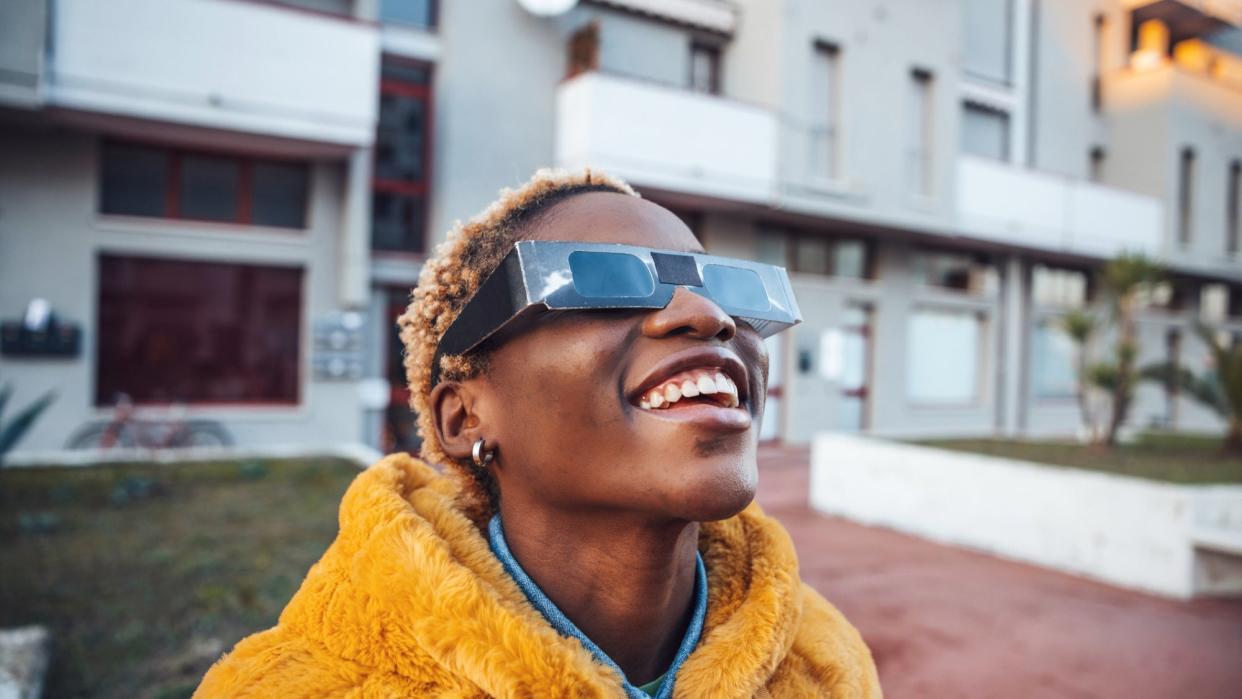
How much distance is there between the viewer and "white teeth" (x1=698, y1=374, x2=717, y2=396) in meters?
1.26

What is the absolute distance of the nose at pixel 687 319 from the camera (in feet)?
4.15

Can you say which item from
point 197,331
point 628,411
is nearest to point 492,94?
point 197,331

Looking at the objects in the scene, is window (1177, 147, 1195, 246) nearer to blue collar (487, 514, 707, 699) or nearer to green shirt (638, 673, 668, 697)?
blue collar (487, 514, 707, 699)

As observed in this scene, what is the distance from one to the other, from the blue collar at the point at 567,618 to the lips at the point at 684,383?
0.38 metres

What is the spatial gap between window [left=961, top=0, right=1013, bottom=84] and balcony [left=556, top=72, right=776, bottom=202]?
23.7 ft

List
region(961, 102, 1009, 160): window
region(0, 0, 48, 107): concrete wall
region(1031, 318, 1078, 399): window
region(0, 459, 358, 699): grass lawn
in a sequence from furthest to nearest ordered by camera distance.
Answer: region(1031, 318, 1078, 399): window → region(961, 102, 1009, 160): window → region(0, 0, 48, 107): concrete wall → region(0, 459, 358, 699): grass lawn

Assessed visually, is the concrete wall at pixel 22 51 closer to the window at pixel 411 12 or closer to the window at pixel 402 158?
the window at pixel 402 158

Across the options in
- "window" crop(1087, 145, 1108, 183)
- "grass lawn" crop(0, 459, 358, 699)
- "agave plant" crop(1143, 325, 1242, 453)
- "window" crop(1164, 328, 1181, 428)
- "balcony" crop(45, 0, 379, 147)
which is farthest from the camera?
"window" crop(1164, 328, 1181, 428)

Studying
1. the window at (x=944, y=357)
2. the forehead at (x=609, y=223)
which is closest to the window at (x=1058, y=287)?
the window at (x=944, y=357)

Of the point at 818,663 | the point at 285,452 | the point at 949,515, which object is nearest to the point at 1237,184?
the point at 949,515

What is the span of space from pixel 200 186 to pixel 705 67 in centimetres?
881

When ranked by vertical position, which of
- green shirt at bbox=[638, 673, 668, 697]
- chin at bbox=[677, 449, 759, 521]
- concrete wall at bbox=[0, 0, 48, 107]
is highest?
concrete wall at bbox=[0, 0, 48, 107]

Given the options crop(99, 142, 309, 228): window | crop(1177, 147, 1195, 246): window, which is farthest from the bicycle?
crop(1177, 147, 1195, 246): window

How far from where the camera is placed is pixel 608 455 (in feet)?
4.06
